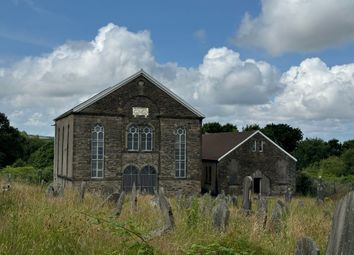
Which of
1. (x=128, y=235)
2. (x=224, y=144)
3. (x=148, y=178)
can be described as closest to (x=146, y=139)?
(x=148, y=178)

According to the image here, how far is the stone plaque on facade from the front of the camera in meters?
39.0

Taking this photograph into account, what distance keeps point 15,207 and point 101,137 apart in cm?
2905

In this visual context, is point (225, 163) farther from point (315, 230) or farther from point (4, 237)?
point (4, 237)

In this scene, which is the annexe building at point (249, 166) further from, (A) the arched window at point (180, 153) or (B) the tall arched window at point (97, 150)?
(B) the tall arched window at point (97, 150)

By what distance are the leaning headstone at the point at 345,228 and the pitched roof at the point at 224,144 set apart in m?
40.3

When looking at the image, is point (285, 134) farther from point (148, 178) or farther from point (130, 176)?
point (130, 176)

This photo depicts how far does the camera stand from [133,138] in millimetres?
39094

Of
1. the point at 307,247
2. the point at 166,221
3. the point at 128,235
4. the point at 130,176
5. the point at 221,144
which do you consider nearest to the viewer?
the point at 307,247

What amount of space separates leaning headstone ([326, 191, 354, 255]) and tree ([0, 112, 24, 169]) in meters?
69.2

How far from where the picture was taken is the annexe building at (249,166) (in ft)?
141

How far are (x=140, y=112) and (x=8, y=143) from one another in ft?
123

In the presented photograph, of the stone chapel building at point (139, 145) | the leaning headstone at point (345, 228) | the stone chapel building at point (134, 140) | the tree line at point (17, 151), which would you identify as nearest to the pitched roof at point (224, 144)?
the stone chapel building at point (139, 145)

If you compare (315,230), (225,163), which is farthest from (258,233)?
(225,163)

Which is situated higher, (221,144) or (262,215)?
(221,144)
